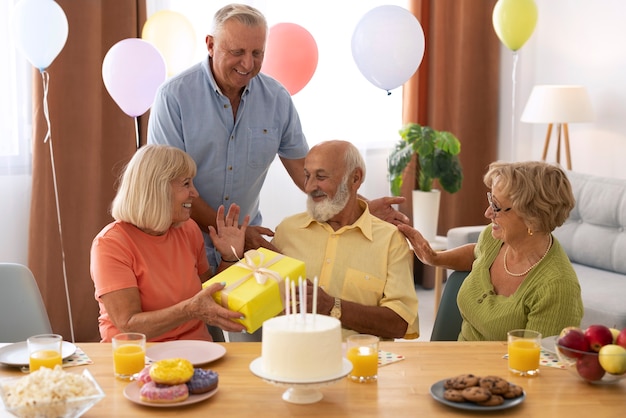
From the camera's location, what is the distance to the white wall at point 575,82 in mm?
5371

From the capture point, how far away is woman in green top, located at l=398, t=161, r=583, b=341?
7.86 feet

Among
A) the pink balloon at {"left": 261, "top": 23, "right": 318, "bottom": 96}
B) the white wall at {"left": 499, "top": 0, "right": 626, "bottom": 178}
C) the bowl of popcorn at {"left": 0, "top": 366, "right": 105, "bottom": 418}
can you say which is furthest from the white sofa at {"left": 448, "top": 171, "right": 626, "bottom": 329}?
the bowl of popcorn at {"left": 0, "top": 366, "right": 105, "bottom": 418}

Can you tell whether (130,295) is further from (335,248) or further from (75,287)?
(75,287)

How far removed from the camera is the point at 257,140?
3162mm

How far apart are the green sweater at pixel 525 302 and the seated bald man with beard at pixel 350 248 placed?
0.74ft

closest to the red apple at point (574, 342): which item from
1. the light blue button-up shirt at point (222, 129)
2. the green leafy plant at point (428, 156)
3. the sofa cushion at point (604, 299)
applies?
the light blue button-up shirt at point (222, 129)

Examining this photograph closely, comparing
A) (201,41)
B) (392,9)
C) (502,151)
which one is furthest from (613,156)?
(201,41)

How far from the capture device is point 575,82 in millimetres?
5680

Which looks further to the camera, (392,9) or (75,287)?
(75,287)

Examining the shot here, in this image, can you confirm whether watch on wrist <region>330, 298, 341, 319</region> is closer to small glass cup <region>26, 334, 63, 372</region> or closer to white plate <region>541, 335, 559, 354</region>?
white plate <region>541, 335, 559, 354</region>

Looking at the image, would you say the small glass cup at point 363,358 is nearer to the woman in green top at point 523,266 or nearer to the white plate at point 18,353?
the woman in green top at point 523,266

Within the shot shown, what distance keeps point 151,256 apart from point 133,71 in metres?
1.48

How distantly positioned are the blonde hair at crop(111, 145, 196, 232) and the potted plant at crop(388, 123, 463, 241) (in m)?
3.02

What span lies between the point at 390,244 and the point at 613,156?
3133 mm
